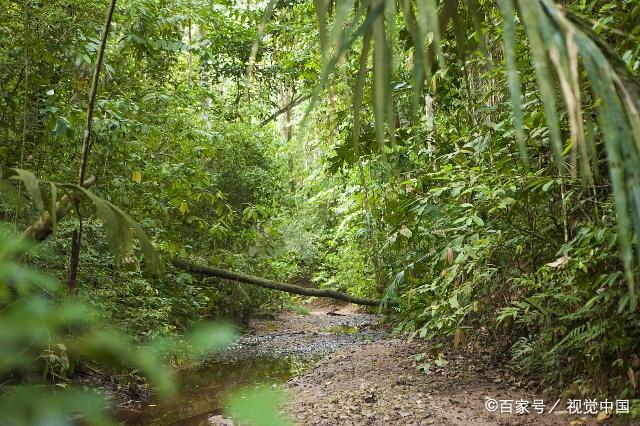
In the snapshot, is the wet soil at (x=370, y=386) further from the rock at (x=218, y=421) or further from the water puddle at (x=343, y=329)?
the water puddle at (x=343, y=329)

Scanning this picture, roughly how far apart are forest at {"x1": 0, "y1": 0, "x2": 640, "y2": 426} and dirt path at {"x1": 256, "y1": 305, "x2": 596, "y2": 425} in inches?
1.2

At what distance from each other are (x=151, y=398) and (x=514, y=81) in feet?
17.2

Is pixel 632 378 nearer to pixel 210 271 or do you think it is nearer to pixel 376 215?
pixel 376 215

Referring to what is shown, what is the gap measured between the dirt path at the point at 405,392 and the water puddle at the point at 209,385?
1.67ft

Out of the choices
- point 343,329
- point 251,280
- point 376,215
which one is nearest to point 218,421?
point 376,215

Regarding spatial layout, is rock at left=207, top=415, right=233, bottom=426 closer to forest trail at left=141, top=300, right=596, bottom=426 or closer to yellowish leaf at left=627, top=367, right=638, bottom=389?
forest trail at left=141, top=300, right=596, bottom=426

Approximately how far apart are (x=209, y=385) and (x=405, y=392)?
2310 mm

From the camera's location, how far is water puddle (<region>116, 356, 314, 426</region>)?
481 centimetres

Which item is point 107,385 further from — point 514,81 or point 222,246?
point 514,81

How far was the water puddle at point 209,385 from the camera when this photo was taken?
189 inches

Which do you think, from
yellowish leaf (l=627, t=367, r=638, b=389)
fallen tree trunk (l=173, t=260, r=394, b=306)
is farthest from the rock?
yellowish leaf (l=627, t=367, r=638, b=389)

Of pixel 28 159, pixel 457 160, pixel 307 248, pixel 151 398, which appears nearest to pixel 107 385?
pixel 151 398

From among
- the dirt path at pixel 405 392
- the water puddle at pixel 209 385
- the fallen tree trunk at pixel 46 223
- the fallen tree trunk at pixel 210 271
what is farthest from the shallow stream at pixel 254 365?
the fallen tree trunk at pixel 46 223

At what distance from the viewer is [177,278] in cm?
639
